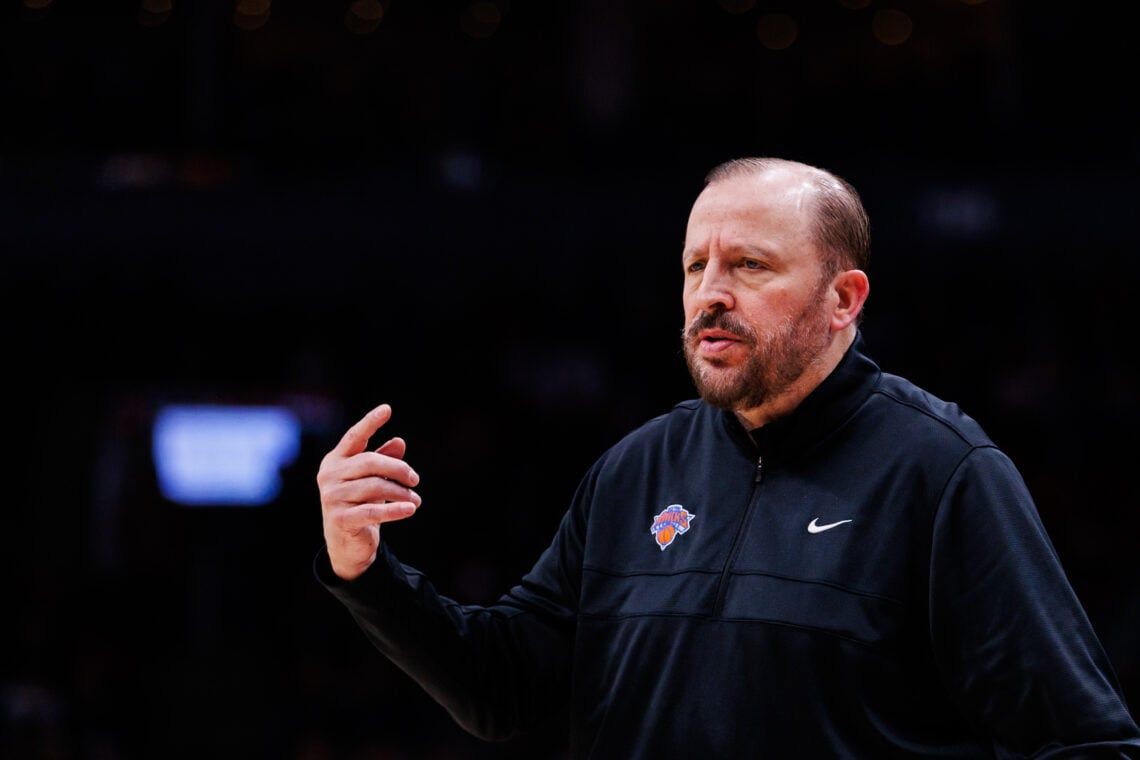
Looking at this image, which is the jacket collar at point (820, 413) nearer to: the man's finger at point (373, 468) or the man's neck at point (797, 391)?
the man's neck at point (797, 391)

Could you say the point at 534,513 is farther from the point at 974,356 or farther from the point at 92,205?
the point at 92,205

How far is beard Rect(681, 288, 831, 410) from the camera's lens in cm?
203

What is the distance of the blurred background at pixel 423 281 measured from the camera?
257 inches

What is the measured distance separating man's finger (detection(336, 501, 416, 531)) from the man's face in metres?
0.51

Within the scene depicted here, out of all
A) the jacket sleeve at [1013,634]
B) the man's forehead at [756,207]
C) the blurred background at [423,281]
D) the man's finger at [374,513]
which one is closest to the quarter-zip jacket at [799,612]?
the jacket sleeve at [1013,634]

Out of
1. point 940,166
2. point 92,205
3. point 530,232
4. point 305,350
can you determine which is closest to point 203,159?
point 92,205

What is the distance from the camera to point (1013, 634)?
5.65ft

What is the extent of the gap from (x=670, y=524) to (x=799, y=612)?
32 cm

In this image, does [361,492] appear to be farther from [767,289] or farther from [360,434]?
[767,289]

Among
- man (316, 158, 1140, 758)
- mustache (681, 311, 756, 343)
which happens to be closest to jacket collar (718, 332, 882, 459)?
man (316, 158, 1140, 758)

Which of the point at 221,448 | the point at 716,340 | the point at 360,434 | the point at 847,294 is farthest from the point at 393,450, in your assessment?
the point at 221,448

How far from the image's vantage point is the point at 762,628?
186 centimetres

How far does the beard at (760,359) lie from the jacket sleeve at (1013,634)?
31 cm

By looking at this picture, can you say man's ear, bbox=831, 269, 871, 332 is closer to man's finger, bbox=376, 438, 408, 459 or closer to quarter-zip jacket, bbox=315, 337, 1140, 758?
quarter-zip jacket, bbox=315, 337, 1140, 758
